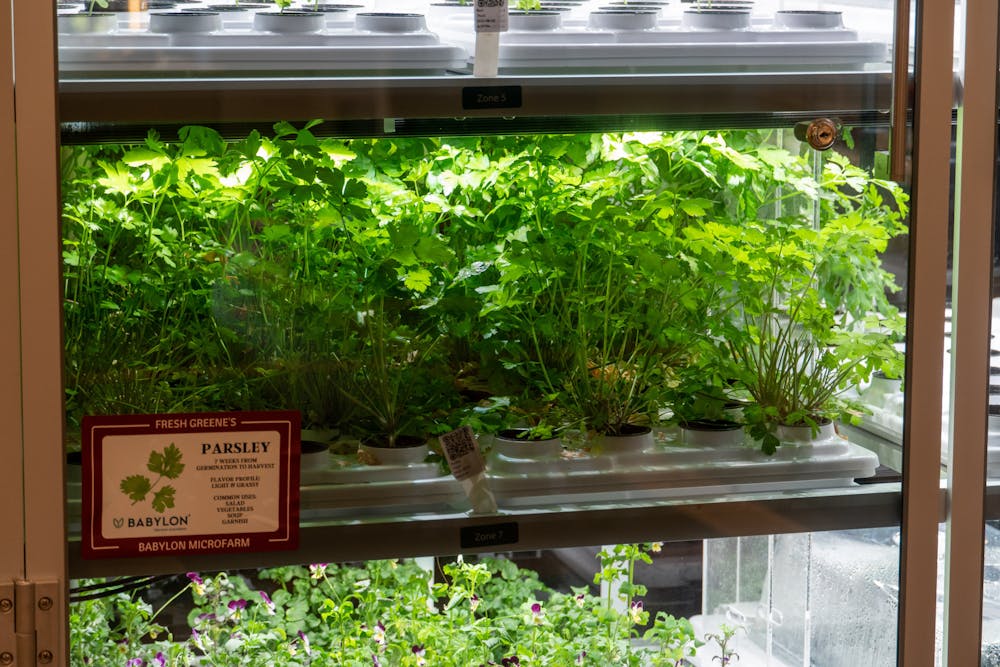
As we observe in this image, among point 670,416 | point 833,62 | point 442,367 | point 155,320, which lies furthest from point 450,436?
point 833,62

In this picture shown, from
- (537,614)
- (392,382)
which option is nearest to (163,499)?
(392,382)

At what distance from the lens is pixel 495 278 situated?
5.14 ft

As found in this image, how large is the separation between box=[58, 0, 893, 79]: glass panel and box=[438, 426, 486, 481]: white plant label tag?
516 mm

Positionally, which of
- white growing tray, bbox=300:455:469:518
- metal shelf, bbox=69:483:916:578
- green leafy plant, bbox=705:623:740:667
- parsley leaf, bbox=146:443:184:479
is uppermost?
parsley leaf, bbox=146:443:184:479

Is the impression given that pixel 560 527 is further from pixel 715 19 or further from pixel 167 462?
pixel 715 19

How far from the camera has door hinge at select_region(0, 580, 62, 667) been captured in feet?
3.90

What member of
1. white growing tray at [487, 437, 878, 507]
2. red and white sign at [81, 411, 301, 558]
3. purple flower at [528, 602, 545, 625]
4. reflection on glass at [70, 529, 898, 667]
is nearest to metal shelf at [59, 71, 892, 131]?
red and white sign at [81, 411, 301, 558]

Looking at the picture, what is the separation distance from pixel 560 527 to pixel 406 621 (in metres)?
0.39

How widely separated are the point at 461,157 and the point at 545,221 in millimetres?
168

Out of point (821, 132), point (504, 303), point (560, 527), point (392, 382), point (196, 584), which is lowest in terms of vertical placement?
point (196, 584)

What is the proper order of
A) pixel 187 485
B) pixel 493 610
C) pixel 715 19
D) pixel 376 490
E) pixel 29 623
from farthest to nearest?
pixel 493 610, pixel 715 19, pixel 376 490, pixel 187 485, pixel 29 623

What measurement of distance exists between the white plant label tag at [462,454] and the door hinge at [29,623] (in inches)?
21.0

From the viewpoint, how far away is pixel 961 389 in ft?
4.61

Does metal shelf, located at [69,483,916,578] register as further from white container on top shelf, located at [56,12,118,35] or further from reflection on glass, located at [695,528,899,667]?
white container on top shelf, located at [56,12,118,35]
